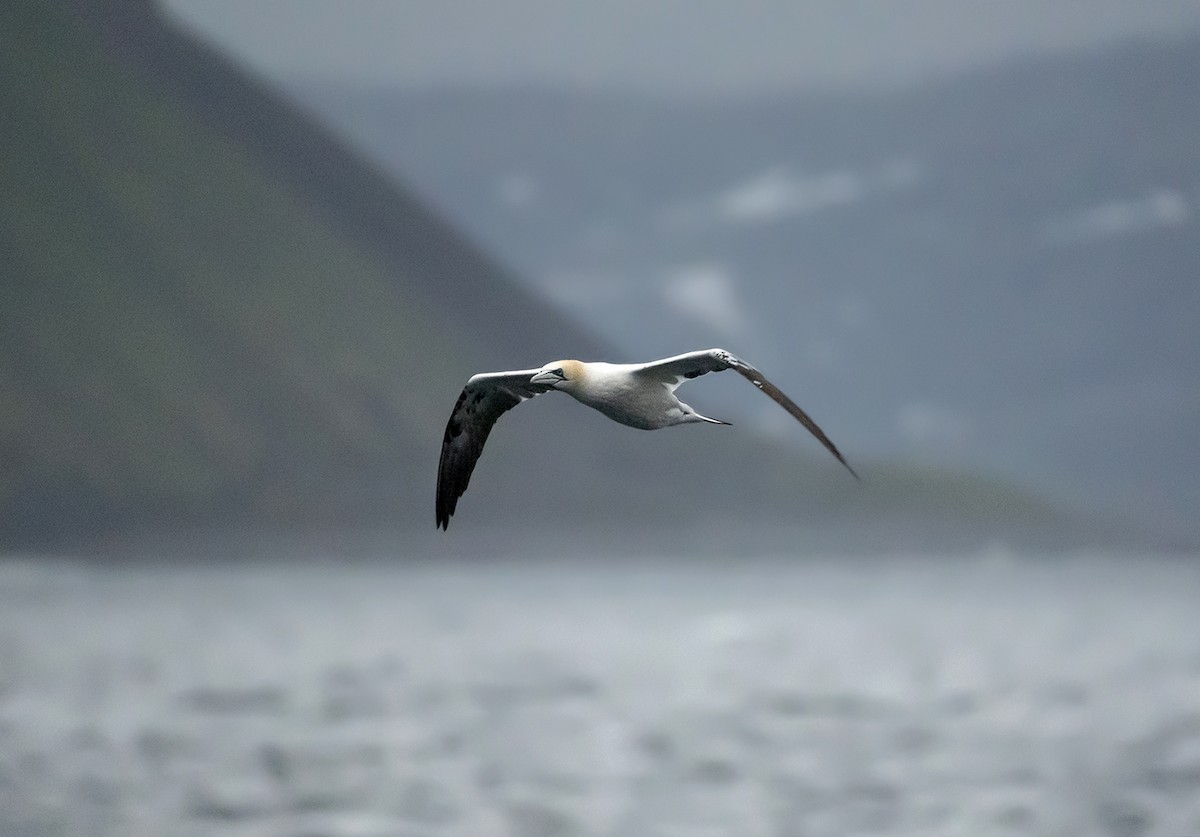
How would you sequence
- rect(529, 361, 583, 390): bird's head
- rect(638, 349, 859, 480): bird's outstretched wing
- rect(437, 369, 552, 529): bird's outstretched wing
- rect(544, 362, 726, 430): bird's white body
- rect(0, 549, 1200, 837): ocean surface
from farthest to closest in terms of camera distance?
rect(0, 549, 1200, 837): ocean surface, rect(437, 369, 552, 529): bird's outstretched wing, rect(529, 361, 583, 390): bird's head, rect(544, 362, 726, 430): bird's white body, rect(638, 349, 859, 480): bird's outstretched wing

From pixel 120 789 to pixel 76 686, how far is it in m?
37.6

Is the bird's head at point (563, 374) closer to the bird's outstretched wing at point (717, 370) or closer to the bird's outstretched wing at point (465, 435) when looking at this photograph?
the bird's outstretched wing at point (717, 370)

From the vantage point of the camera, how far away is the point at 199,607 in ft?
622

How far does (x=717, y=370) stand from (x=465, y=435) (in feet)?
17.9

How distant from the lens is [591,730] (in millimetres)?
108875

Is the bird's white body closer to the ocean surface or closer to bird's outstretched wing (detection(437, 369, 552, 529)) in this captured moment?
bird's outstretched wing (detection(437, 369, 552, 529))

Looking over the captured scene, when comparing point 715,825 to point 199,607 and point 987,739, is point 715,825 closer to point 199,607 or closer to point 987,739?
point 987,739

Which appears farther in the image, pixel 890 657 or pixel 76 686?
pixel 890 657

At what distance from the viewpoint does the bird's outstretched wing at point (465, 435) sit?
23.2 meters

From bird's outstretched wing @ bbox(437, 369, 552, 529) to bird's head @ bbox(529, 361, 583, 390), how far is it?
2.84 meters

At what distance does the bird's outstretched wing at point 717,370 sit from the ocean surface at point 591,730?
210ft

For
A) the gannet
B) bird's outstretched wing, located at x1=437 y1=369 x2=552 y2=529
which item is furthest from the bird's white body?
bird's outstretched wing, located at x1=437 y1=369 x2=552 y2=529

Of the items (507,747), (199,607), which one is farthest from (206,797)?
(199,607)

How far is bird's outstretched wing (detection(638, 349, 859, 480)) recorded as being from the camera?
18.6 m
